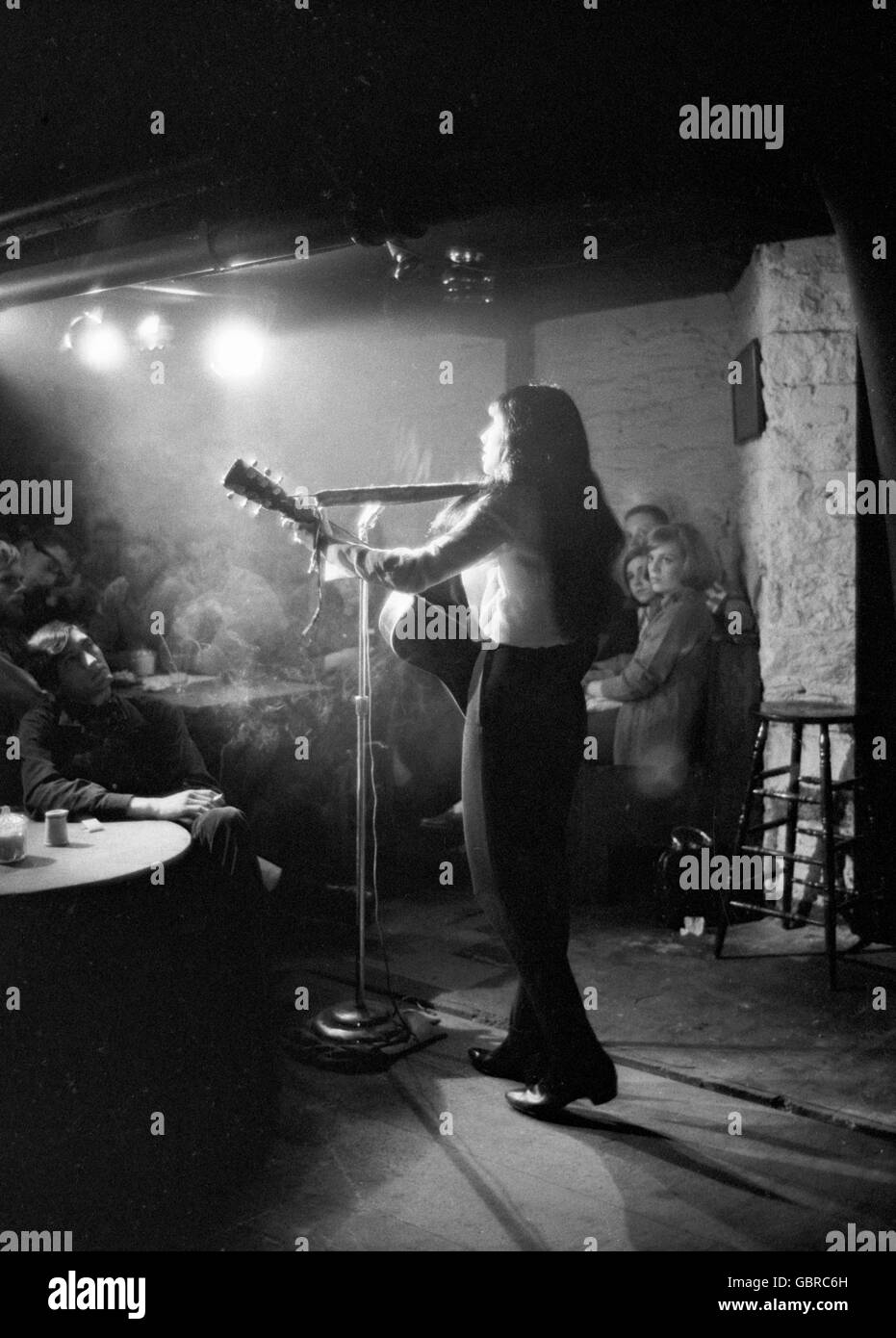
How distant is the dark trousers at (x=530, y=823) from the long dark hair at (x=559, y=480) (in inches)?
7.3

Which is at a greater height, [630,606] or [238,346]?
[238,346]

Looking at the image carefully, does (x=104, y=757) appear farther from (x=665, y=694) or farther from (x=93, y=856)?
(x=665, y=694)

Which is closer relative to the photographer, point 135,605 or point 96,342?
point 96,342

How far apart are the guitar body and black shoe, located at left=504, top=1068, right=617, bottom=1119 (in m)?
1.39

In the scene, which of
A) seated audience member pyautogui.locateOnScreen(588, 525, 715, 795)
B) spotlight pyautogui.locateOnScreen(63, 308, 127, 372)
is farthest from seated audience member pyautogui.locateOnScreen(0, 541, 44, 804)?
seated audience member pyautogui.locateOnScreen(588, 525, 715, 795)

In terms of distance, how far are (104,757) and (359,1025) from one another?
1.75 meters

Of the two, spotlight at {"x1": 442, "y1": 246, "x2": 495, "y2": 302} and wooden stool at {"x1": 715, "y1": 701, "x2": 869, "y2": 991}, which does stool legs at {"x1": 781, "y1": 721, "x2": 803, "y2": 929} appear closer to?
wooden stool at {"x1": 715, "y1": 701, "x2": 869, "y2": 991}

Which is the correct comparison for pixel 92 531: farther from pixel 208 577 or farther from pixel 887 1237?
pixel 887 1237

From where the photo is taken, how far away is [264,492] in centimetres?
374

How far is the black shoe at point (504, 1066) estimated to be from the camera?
Result: 409 centimetres

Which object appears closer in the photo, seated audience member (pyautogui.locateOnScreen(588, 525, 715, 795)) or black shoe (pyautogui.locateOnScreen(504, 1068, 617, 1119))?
black shoe (pyautogui.locateOnScreen(504, 1068, 617, 1119))

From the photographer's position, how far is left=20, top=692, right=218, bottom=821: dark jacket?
4723mm

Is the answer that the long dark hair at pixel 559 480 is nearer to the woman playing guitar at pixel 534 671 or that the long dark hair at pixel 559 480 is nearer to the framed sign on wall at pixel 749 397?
the woman playing guitar at pixel 534 671

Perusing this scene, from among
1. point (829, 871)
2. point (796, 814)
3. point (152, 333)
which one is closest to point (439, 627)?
point (829, 871)
